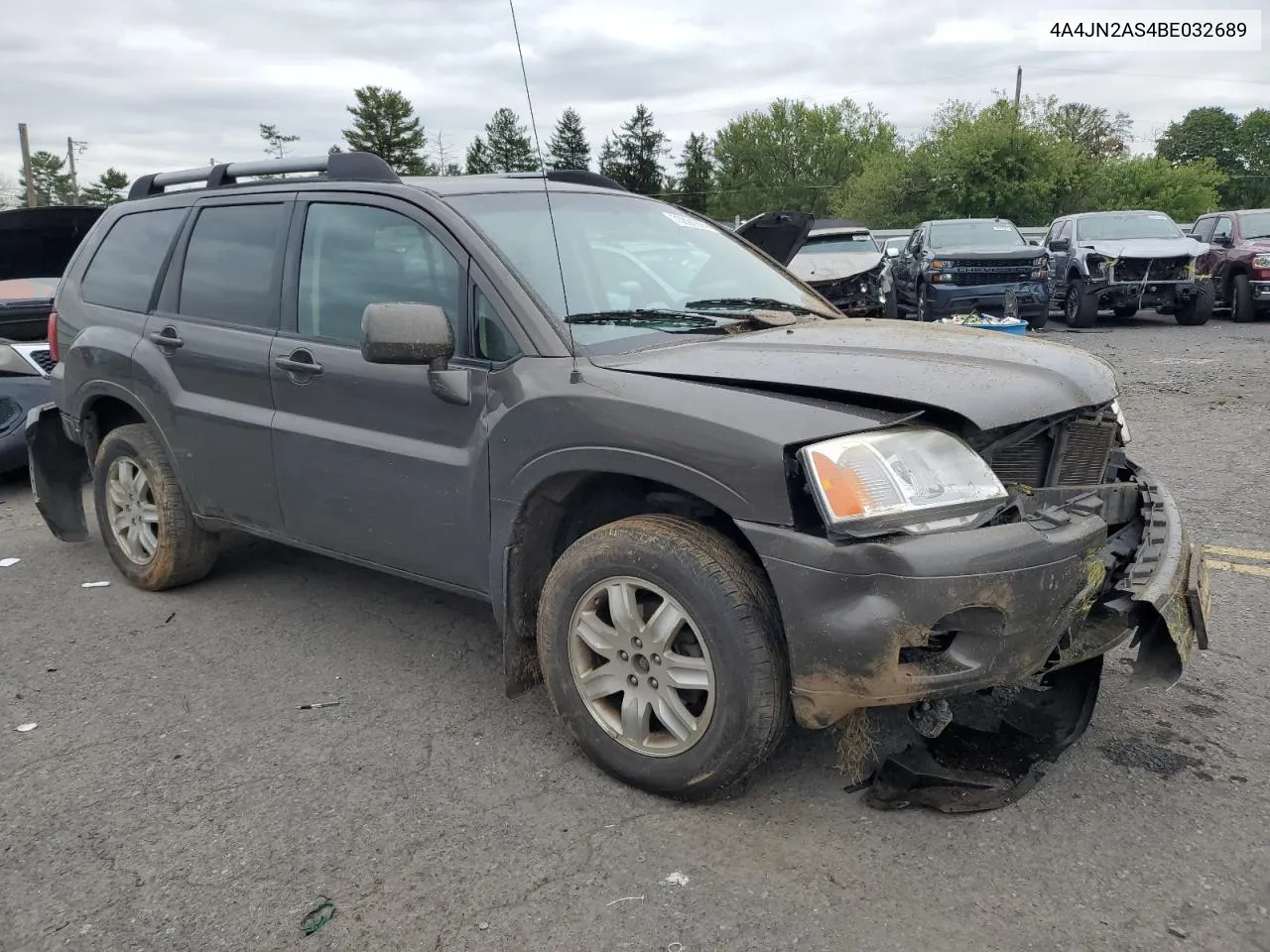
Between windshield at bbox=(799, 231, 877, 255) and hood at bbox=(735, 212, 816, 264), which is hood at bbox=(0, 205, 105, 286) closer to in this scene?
hood at bbox=(735, 212, 816, 264)

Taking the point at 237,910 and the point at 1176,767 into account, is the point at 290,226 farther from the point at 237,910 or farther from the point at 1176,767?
the point at 1176,767

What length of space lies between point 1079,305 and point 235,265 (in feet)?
47.7

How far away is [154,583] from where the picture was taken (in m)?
4.75

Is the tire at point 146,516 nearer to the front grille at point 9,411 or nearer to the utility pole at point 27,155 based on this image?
the front grille at point 9,411

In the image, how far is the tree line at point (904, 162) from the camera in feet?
136

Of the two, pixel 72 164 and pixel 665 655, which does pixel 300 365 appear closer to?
pixel 665 655

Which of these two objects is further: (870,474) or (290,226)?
(290,226)

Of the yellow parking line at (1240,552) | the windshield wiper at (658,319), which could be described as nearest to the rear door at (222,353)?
the windshield wiper at (658,319)

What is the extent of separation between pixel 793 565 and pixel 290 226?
2.52 m

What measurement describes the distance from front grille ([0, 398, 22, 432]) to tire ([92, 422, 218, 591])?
2.52 m

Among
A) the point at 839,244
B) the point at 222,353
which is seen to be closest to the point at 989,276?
the point at 839,244

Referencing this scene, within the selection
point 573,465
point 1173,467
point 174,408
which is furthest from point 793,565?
point 1173,467

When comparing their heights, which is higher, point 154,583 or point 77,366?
point 77,366

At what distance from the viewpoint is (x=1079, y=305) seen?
15812 mm
